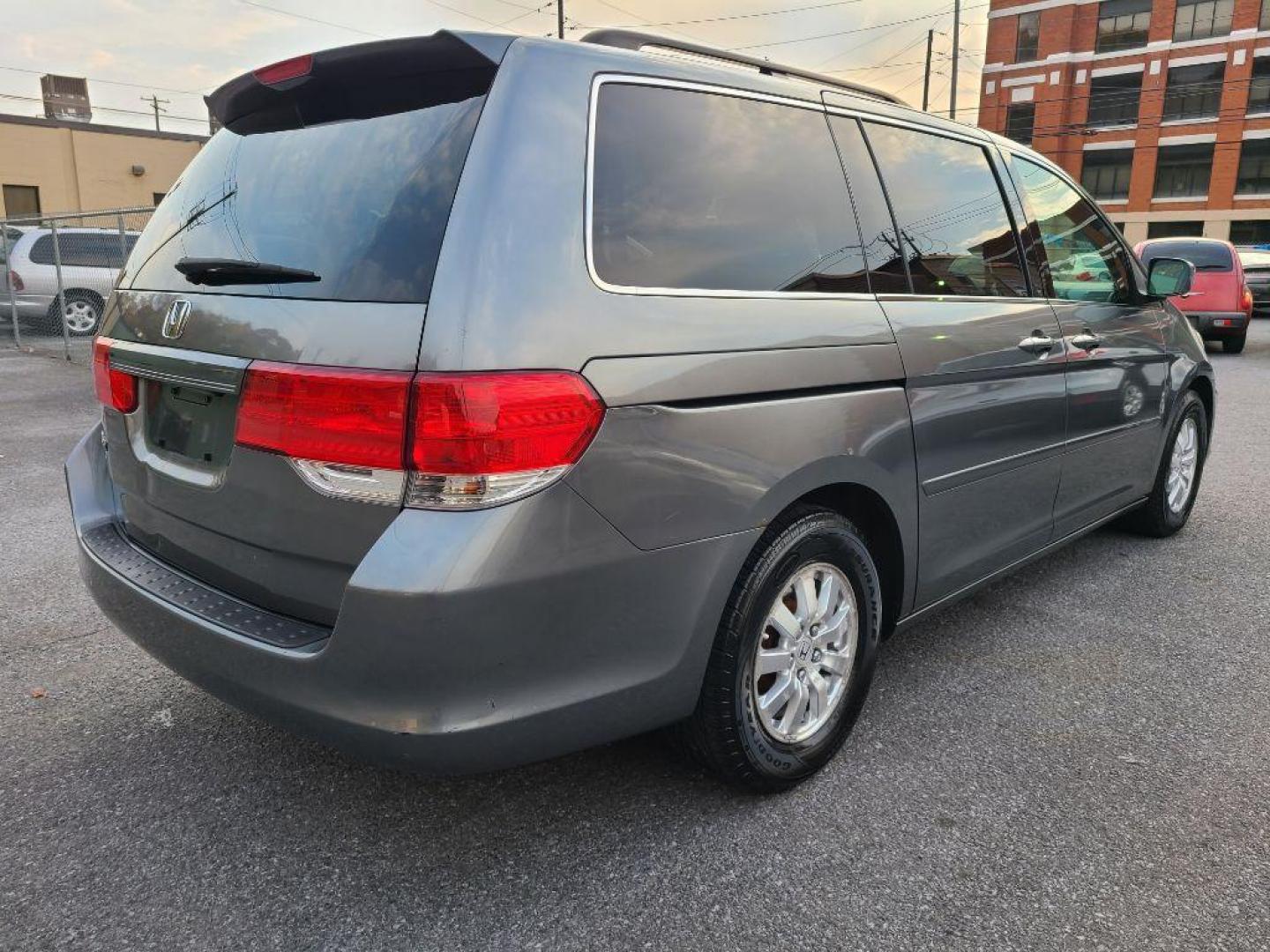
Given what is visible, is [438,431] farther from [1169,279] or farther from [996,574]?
[1169,279]

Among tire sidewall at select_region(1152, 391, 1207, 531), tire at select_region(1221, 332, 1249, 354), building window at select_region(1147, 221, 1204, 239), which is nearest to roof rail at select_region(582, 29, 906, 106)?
tire sidewall at select_region(1152, 391, 1207, 531)

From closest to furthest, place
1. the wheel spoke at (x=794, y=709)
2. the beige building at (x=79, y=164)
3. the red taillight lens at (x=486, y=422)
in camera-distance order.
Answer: the red taillight lens at (x=486, y=422)
the wheel spoke at (x=794, y=709)
the beige building at (x=79, y=164)

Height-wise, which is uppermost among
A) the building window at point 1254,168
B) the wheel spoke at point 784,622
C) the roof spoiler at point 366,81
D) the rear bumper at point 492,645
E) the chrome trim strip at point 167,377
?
the building window at point 1254,168

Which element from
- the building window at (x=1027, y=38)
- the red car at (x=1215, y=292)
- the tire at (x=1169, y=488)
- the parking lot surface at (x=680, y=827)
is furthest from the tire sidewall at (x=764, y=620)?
the building window at (x=1027, y=38)

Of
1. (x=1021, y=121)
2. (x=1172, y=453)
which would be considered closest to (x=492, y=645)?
(x=1172, y=453)

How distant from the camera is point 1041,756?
264 cm

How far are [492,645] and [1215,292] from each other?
1485 cm

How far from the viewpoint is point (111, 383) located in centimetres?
242

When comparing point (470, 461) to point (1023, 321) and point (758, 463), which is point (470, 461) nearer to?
point (758, 463)

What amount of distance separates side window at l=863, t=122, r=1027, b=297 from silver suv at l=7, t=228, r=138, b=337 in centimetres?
1308

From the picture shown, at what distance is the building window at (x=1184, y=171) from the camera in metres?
43.8

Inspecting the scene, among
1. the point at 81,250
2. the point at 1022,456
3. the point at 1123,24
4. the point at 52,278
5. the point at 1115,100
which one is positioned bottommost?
the point at 1022,456

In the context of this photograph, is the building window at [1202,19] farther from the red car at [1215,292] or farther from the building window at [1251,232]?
the red car at [1215,292]

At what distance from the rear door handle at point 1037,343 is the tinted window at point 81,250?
13.3m
